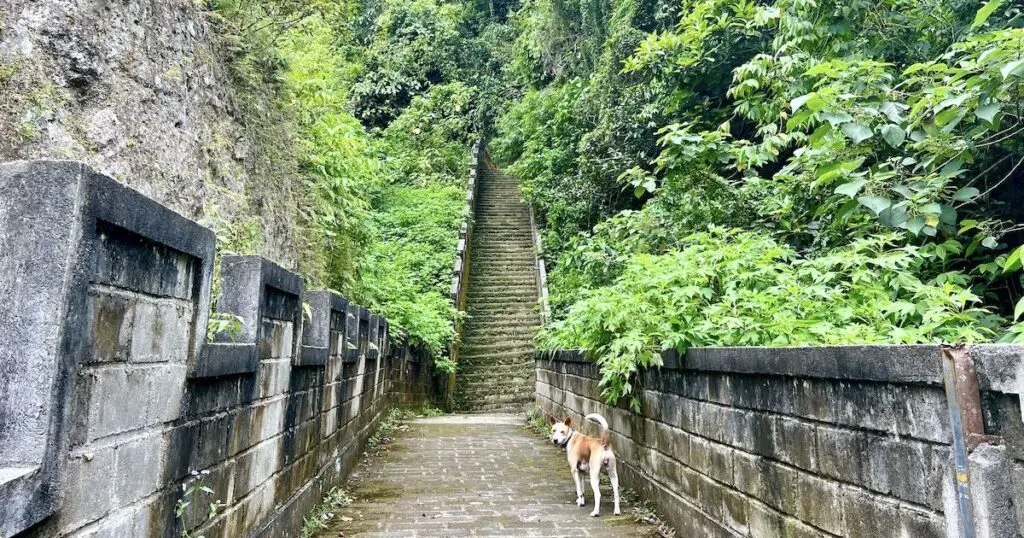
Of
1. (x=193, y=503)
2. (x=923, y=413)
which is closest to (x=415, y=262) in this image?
(x=193, y=503)

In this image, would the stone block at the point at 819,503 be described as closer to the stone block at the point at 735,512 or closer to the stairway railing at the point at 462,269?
the stone block at the point at 735,512

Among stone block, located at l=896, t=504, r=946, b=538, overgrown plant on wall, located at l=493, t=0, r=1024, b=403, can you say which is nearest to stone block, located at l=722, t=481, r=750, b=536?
overgrown plant on wall, located at l=493, t=0, r=1024, b=403

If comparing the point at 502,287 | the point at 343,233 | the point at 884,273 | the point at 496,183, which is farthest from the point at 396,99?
the point at 884,273

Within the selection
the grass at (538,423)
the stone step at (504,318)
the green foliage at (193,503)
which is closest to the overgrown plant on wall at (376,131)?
the stone step at (504,318)

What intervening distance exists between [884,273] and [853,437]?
89.6 inches

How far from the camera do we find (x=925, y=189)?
4145 millimetres

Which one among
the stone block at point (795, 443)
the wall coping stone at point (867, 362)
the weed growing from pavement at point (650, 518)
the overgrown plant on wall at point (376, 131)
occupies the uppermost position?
the overgrown plant on wall at point (376, 131)

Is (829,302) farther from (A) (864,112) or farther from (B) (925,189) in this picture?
(A) (864,112)

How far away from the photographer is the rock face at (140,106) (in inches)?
149

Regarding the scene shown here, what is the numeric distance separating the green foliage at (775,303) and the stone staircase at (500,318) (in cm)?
827

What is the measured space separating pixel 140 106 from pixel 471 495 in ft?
14.2

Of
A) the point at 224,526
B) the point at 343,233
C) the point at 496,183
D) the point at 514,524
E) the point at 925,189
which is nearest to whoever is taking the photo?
the point at 224,526

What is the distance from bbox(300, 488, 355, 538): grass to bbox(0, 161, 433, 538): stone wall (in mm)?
643

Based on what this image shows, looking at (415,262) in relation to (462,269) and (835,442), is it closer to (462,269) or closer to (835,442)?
(462,269)
